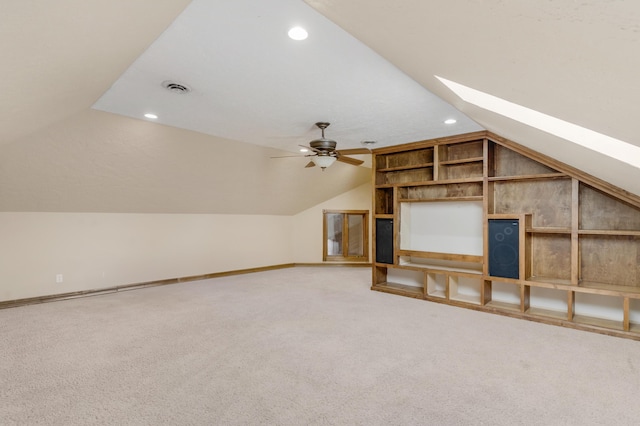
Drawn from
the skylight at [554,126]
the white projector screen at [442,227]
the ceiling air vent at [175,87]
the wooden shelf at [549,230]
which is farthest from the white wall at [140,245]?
the skylight at [554,126]

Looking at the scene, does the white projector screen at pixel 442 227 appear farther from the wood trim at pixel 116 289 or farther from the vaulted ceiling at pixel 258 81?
the wood trim at pixel 116 289

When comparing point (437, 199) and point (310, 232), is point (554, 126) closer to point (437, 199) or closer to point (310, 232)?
point (437, 199)

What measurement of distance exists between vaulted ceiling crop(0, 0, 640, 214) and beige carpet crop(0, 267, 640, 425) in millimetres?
1598

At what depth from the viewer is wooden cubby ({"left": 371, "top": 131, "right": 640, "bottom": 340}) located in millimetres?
3584

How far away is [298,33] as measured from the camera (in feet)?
6.48

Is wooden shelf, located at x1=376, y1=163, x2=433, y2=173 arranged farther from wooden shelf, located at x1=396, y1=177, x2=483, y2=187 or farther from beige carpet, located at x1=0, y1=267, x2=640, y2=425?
beige carpet, located at x1=0, y1=267, x2=640, y2=425

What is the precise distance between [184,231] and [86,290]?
1739 mm

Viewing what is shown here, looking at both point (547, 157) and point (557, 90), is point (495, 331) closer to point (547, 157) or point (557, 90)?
point (547, 157)

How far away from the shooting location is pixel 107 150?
13.4ft

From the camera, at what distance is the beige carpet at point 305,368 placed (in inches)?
79.6

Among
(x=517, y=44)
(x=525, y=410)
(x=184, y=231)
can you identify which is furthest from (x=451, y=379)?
(x=184, y=231)

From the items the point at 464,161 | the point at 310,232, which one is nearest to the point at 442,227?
the point at 464,161

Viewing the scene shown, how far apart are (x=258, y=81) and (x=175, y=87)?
2.45ft

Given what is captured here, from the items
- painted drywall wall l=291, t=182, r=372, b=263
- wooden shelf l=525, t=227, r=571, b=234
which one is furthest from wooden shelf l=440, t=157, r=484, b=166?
painted drywall wall l=291, t=182, r=372, b=263
